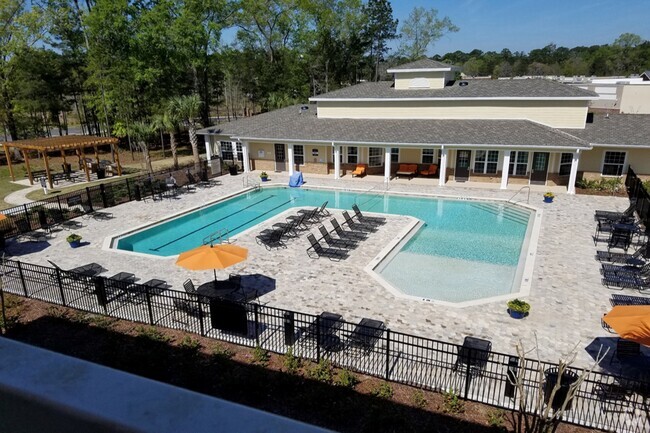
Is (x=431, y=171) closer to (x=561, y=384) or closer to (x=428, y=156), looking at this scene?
(x=428, y=156)

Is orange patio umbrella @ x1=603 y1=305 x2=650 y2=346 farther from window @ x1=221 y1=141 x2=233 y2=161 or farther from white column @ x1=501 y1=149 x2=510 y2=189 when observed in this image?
window @ x1=221 y1=141 x2=233 y2=161

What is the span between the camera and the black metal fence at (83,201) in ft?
70.3

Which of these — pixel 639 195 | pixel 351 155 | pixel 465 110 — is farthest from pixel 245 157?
pixel 639 195

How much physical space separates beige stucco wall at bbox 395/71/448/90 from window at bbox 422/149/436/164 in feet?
19.7

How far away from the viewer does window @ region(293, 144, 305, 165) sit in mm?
34438

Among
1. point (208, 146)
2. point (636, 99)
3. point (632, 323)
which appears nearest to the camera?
point (632, 323)

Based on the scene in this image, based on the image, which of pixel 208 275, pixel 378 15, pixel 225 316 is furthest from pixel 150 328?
pixel 378 15

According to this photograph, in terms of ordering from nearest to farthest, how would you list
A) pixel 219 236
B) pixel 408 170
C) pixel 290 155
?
pixel 219 236
pixel 408 170
pixel 290 155

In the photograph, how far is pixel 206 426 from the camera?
1.26m

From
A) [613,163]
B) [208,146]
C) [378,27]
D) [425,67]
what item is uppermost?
[378,27]

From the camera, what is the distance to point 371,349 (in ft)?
36.2

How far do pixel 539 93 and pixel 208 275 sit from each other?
2650 cm

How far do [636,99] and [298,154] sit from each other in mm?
31201

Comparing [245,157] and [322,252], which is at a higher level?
[245,157]
